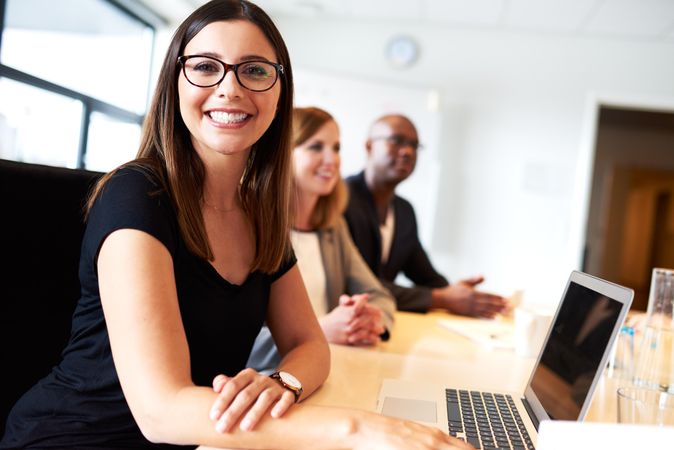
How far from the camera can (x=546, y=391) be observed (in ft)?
3.39

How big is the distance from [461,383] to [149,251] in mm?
681

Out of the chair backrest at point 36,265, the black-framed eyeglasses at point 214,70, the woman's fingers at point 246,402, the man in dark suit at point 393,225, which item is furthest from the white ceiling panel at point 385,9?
the woman's fingers at point 246,402

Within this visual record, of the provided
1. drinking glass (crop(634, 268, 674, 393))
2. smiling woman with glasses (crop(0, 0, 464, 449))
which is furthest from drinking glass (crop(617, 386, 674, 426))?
drinking glass (crop(634, 268, 674, 393))

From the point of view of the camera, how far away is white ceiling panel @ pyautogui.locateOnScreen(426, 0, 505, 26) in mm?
4262

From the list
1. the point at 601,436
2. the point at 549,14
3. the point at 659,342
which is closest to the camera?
the point at 601,436

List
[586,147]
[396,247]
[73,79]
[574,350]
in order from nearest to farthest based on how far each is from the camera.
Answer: [574,350] → [396,247] → [73,79] → [586,147]

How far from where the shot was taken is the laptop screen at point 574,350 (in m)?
0.88

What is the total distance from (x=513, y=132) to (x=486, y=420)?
4.08 m

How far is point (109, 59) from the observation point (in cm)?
409

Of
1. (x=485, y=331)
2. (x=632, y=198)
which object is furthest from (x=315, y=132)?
(x=632, y=198)

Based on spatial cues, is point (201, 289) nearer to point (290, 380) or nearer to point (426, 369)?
point (290, 380)

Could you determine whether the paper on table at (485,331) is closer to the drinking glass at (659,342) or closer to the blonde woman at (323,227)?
the blonde woman at (323,227)

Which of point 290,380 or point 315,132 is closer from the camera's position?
point 290,380

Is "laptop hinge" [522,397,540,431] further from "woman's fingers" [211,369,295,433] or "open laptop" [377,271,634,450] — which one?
"woman's fingers" [211,369,295,433]
